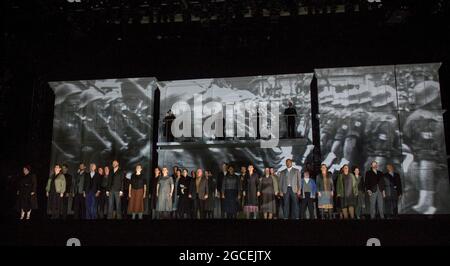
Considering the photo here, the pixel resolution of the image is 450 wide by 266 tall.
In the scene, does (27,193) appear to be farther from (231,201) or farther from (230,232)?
(230,232)

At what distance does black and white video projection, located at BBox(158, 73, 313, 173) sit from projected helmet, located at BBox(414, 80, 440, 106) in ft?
10.0

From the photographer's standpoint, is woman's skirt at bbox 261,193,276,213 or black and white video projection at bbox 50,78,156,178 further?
black and white video projection at bbox 50,78,156,178

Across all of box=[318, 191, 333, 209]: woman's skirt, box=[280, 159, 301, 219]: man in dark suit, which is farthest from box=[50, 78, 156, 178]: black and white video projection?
box=[318, 191, 333, 209]: woman's skirt

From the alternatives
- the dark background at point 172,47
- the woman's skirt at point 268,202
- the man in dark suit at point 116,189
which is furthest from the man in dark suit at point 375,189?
the man in dark suit at point 116,189

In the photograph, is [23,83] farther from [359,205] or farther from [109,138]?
[359,205]

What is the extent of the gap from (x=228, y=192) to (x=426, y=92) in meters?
6.64

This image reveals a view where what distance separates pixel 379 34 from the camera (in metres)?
12.2

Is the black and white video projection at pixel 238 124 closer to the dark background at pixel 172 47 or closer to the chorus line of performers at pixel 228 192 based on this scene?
the dark background at pixel 172 47

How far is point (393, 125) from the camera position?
42.8 ft

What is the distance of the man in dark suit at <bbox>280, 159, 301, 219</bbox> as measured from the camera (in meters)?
10.6

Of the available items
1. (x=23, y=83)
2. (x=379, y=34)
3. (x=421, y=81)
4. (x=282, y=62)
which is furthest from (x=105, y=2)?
(x=421, y=81)

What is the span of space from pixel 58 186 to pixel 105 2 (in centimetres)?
457

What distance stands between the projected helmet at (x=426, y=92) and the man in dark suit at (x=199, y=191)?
21.8 ft

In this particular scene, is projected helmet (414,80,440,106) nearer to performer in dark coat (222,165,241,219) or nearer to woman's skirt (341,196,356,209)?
woman's skirt (341,196,356,209)
